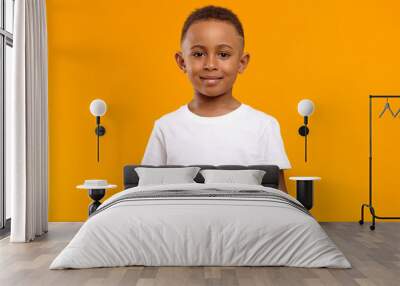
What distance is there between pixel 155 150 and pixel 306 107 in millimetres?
1898

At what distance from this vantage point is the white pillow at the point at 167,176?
5.96 metres

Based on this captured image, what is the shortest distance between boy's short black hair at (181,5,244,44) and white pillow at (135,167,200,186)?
5.63 ft

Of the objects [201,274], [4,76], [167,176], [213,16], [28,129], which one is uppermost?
[213,16]

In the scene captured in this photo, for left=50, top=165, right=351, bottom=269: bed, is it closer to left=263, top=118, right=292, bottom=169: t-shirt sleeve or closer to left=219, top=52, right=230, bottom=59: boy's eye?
left=263, top=118, right=292, bottom=169: t-shirt sleeve

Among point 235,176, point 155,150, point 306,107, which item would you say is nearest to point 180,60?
point 155,150

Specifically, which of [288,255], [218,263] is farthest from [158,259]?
[288,255]

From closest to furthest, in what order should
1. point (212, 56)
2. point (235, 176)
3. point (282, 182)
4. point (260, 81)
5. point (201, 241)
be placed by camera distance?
point (201, 241), point (235, 176), point (212, 56), point (282, 182), point (260, 81)

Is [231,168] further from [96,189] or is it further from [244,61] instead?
[96,189]

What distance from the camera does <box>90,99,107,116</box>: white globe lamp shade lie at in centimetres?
661

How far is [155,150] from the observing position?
6754mm

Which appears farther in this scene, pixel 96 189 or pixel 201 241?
pixel 96 189

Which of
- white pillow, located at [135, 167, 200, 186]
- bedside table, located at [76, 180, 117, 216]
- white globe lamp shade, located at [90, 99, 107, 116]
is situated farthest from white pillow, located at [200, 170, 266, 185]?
white globe lamp shade, located at [90, 99, 107, 116]

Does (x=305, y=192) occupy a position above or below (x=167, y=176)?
below

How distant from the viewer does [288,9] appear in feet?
22.5
